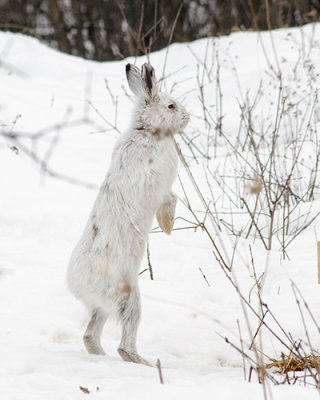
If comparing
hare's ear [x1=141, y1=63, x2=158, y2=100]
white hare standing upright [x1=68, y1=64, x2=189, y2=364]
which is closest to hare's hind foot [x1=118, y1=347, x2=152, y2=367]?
white hare standing upright [x1=68, y1=64, x2=189, y2=364]

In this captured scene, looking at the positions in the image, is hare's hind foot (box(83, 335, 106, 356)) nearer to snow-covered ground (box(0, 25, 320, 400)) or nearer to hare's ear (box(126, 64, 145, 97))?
snow-covered ground (box(0, 25, 320, 400))

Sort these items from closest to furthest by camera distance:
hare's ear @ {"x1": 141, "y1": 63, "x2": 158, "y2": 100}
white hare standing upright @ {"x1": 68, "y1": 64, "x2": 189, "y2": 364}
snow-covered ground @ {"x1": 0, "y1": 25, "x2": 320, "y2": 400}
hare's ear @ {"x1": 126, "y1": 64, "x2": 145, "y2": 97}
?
snow-covered ground @ {"x1": 0, "y1": 25, "x2": 320, "y2": 400}
white hare standing upright @ {"x1": 68, "y1": 64, "x2": 189, "y2": 364}
hare's ear @ {"x1": 141, "y1": 63, "x2": 158, "y2": 100}
hare's ear @ {"x1": 126, "y1": 64, "x2": 145, "y2": 97}

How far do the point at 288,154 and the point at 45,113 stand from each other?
282cm

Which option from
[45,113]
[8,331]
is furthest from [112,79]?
[8,331]

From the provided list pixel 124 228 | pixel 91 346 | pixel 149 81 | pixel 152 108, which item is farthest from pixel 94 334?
pixel 149 81

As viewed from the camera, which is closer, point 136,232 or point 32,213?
point 136,232

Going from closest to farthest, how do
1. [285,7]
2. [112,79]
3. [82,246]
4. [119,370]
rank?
1. [119,370]
2. [82,246]
3. [112,79]
4. [285,7]

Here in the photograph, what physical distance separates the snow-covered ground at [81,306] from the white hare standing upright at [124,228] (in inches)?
9.8

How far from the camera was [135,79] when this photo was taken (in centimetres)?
373

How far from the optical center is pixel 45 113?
7172mm

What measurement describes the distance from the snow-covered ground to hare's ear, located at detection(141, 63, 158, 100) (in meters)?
0.35

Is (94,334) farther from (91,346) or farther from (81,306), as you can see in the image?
(81,306)

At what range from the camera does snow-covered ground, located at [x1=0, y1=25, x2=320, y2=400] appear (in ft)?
8.78

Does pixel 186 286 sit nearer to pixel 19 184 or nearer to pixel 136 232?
pixel 136 232
